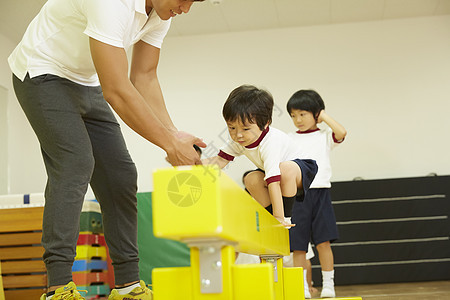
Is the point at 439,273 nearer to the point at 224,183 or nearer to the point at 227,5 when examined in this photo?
the point at 227,5

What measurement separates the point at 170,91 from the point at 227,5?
110 centimetres

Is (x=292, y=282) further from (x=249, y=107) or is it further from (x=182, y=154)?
(x=182, y=154)

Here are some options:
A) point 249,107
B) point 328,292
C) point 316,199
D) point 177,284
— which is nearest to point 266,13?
point 316,199

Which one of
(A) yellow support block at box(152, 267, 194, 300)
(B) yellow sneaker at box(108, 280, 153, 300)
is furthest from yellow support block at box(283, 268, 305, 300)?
(A) yellow support block at box(152, 267, 194, 300)

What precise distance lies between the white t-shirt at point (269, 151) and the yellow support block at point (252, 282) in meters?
0.88

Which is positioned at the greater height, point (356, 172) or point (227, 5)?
point (227, 5)

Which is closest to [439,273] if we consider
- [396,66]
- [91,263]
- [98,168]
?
[396,66]

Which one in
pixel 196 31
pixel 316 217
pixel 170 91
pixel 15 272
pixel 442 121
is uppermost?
pixel 196 31

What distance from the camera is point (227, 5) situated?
4582mm

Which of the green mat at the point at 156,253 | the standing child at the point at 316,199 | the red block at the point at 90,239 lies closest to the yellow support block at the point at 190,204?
the standing child at the point at 316,199

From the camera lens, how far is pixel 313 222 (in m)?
3.07

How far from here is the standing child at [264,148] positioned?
1.77 meters

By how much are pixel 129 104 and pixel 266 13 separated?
3789mm

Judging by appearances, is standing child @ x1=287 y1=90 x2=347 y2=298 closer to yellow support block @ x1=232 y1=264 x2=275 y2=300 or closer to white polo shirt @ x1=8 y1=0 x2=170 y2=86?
white polo shirt @ x1=8 y1=0 x2=170 y2=86
